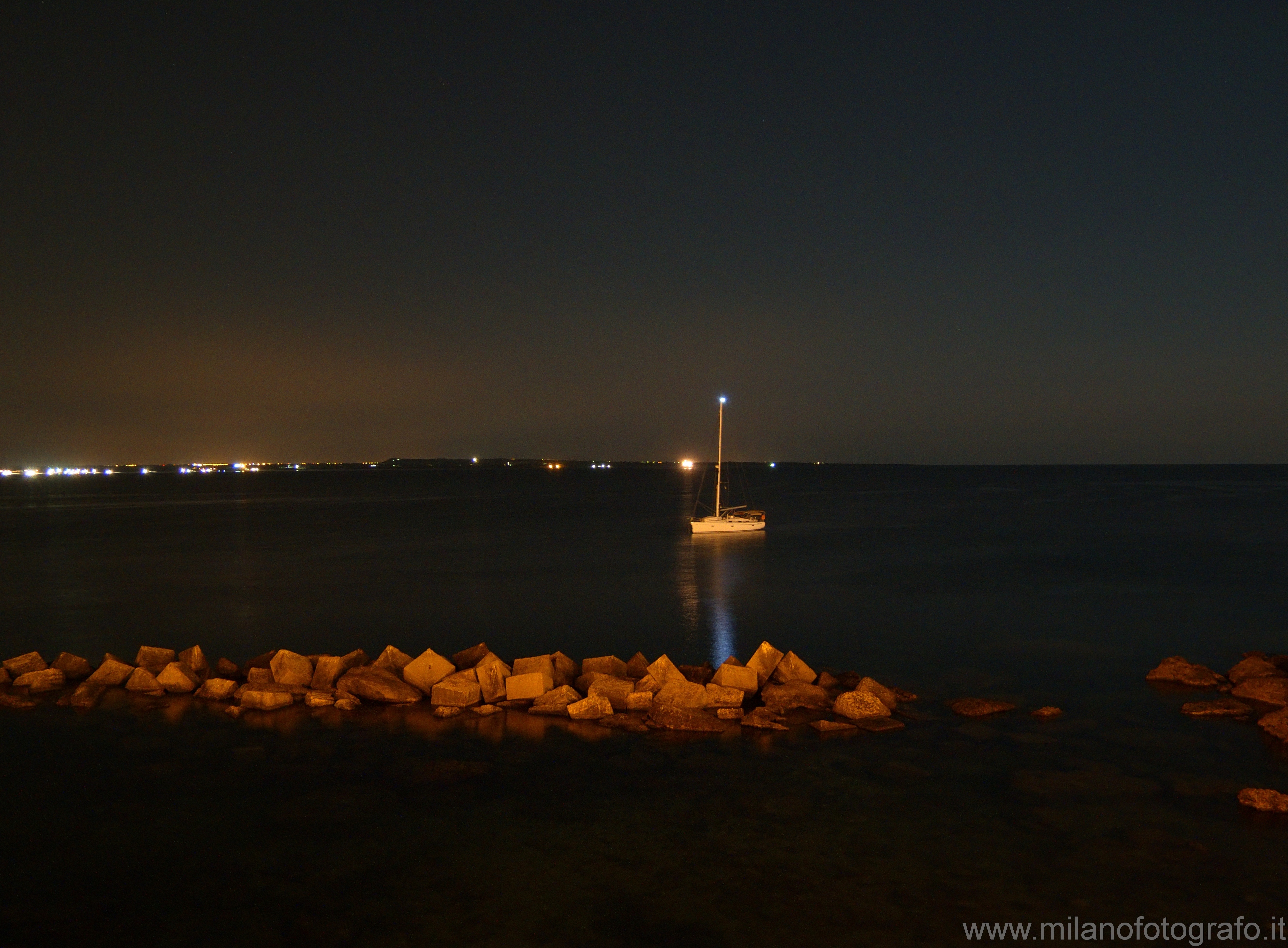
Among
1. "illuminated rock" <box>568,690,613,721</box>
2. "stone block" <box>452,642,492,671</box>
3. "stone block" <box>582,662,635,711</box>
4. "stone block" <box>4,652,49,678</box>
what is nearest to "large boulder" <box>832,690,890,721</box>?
"stone block" <box>582,662,635,711</box>

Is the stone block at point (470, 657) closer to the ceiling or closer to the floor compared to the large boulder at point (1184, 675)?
closer to the ceiling

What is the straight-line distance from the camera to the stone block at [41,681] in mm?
17500

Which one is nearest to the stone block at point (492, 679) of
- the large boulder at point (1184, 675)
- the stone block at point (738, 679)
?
the stone block at point (738, 679)

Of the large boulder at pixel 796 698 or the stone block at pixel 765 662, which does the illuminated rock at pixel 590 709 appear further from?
the stone block at pixel 765 662

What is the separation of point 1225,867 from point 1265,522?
73328 mm

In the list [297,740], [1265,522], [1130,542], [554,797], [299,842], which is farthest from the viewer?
[1265,522]

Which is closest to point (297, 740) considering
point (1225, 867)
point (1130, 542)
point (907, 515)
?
point (1225, 867)

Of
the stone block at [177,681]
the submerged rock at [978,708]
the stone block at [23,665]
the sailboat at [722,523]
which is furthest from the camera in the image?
the sailboat at [722,523]

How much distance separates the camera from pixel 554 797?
1209cm

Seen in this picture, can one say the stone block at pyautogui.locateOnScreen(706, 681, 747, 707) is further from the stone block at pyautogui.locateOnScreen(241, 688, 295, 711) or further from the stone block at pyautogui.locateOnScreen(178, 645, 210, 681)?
the stone block at pyautogui.locateOnScreen(178, 645, 210, 681)

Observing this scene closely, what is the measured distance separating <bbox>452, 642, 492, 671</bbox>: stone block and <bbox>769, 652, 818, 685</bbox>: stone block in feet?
18.1

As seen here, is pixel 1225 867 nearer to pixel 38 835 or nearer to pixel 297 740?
pixel 297 740

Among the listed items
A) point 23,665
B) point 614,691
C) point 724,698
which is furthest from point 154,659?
point 724,698

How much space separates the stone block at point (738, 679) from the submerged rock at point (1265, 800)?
732 cm
